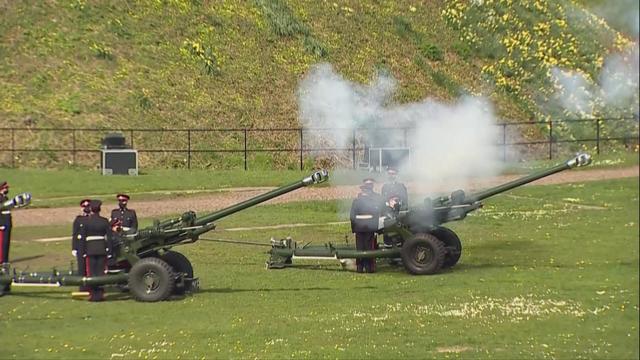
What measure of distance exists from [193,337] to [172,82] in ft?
125

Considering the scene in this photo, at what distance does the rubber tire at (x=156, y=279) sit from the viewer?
19.2 m

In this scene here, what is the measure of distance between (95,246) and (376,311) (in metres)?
5.48

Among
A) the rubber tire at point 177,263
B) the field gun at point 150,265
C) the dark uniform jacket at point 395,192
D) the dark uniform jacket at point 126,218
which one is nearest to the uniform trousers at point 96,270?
the field gun at point 150,265

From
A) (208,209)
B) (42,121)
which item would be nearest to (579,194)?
(208,209)

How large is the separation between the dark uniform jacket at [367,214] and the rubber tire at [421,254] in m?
0.86

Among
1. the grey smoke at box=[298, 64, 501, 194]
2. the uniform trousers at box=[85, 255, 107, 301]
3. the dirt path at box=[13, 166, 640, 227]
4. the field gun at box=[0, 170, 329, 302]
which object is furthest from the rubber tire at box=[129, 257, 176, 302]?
the grey smoke at box=[298, 64, 501, 194]

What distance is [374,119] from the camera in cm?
4878

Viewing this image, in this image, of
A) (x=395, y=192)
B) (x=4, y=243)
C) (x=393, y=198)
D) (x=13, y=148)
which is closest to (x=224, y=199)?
(x=13, y=148)

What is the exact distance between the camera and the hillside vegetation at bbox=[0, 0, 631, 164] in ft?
154

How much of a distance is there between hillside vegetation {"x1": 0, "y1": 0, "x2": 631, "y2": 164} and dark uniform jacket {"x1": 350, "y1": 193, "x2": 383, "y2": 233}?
18220mm

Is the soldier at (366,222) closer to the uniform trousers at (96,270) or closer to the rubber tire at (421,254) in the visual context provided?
the rubber tire at (421,254)

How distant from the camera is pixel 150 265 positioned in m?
19.3

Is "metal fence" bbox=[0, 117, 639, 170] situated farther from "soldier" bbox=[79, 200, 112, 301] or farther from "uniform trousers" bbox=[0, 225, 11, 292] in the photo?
"soldier" bbox=[79, 200, 112, 301]

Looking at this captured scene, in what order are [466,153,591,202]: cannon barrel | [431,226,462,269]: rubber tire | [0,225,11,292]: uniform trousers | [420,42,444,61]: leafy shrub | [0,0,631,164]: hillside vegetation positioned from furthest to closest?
[0,0,631,164]: hillside vegetation < [420,42,444,61]: leafy shrub < [0,225,11,292]: uniform trousers < [431,226,462,269]: rubber tire < [466,153,591,202]: cannon barrel
